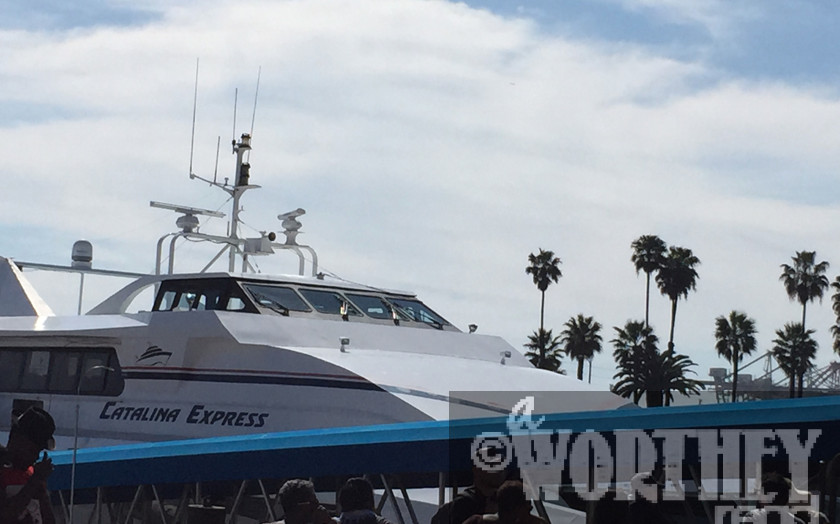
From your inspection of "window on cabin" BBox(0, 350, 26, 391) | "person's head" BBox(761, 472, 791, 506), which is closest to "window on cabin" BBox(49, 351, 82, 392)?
"window on cabin" BBox(0, 350, 26, 391)

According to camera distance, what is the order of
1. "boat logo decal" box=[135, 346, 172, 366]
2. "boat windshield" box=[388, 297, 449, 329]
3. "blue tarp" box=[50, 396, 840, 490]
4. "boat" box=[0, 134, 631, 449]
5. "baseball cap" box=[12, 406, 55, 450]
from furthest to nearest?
"boat windshield" box=[388, 297, 449, 329] → "boat logo decal" box=[135, 346, 172, 366] → "boat" box=[0, 134, 631, 449] → "blue tarp" box=[50, 396, 840, 490] → "baseball cap" box=[12, 406, 55, 450]

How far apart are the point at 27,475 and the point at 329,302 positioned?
8918 mm

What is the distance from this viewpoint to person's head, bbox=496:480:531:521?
5449 mm

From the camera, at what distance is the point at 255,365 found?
1253 centimetres

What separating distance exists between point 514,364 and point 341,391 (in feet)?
10.9

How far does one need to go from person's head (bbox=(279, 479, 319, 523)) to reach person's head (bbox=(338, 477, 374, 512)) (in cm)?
27

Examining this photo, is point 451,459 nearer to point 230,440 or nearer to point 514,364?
point 230,440

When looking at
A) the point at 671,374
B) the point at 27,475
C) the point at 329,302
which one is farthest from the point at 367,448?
the point at 671,374

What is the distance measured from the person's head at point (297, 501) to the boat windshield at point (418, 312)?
9143 mm

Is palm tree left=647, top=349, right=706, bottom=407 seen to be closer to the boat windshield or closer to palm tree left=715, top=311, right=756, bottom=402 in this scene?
palm tree left=715, top=311, right=756, bottom=402

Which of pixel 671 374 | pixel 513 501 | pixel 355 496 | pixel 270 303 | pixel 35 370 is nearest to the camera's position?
pixel 513 501

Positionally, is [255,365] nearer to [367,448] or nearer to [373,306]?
[373,306]

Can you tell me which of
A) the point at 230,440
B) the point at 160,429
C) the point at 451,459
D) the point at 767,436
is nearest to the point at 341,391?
the point at 160,429

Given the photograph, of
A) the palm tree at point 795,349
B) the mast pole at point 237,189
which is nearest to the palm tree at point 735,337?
the palm tree at point 795,349
